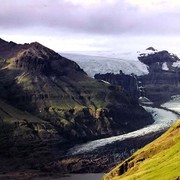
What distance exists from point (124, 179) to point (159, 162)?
13.0 m

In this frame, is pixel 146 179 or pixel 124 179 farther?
pixel 124 179

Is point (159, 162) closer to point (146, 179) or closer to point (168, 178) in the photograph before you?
point (146, 179)

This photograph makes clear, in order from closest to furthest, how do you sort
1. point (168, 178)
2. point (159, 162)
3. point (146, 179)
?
point (168, 178)
point (146, 179)
point (159, 162)

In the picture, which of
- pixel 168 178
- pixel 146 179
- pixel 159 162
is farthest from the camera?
pixel 159 162

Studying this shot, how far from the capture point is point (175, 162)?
185 m

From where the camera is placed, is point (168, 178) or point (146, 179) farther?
point (146, 179)

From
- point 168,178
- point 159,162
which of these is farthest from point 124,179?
point 168,178

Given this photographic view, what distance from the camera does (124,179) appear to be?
199750mm

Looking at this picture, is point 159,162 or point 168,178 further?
point 159,162

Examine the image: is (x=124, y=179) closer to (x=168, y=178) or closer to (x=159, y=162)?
(x=159, y=162)

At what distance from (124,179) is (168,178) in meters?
34.2

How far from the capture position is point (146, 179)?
600ft

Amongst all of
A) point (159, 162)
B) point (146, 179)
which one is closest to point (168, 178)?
point (146, 179)

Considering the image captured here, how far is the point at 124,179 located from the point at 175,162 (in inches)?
875
